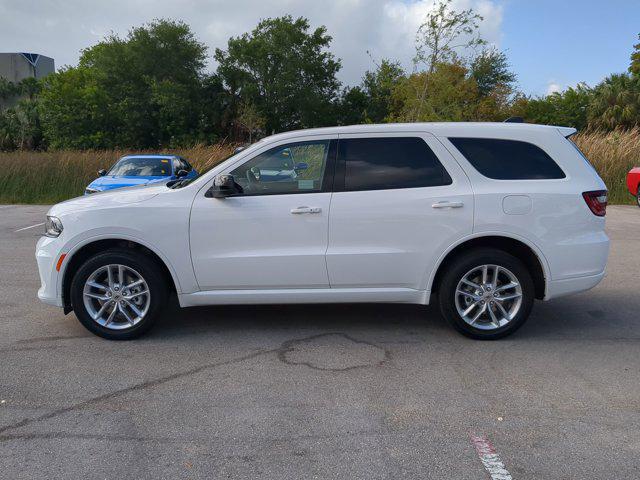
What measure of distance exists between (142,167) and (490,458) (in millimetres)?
12819

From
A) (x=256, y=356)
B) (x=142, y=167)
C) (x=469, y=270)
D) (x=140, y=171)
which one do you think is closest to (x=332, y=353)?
(x=256, y=356)

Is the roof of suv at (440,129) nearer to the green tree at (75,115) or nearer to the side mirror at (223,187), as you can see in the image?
the side mirror at (223,187)

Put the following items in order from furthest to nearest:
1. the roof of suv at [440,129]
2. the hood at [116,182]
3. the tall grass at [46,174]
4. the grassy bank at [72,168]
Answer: the tall grass at [46,174] < the grassy bank at [72,168] < the hood at [116,182] < the roof of suv at [440,129]

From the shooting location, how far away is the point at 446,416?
3855 mm

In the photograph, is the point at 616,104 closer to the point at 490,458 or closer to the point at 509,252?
the point at 509,252

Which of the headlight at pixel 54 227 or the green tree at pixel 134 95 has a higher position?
the green tree at pixel 134 95

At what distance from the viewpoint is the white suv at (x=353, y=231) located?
516 cm

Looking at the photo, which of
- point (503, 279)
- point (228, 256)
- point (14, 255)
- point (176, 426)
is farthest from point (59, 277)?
point (14, 255)

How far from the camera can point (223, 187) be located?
16.8ft

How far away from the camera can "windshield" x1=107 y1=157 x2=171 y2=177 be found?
14.3 m

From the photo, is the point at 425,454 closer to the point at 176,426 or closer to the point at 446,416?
the point at 446,416

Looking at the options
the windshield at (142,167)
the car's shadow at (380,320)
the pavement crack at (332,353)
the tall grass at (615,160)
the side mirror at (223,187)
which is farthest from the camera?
the tall grass at (615,160)

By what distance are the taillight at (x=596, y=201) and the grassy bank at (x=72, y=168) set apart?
50.0 feet

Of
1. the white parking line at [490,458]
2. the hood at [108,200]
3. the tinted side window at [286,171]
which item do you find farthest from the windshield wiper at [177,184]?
the white parking line at [490,458]
